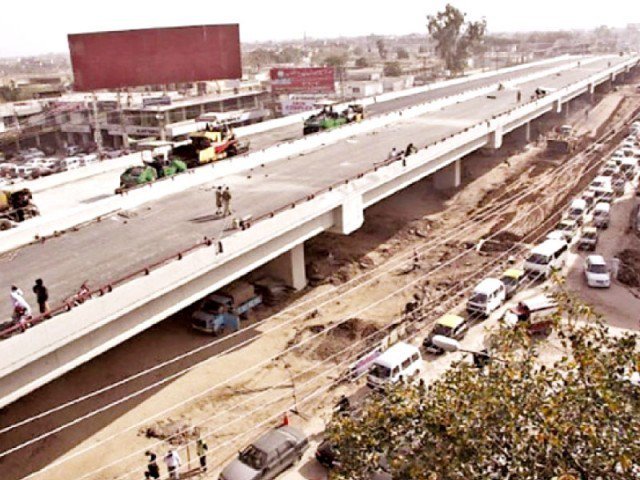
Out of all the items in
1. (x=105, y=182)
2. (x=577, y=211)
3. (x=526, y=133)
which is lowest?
(x=577, y=211)

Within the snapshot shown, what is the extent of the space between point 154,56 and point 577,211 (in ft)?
123

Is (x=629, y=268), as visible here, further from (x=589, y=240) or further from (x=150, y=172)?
(x=150, y=172)

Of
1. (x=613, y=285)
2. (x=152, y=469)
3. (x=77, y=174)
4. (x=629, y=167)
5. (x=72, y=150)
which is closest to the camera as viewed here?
(x=152, y=469)

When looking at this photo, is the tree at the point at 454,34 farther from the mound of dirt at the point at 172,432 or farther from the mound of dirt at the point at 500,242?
the mound of dirt at the point at 172,432

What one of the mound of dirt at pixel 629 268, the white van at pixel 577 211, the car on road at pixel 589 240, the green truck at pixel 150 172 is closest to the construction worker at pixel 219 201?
the green truck at pixel 150 172

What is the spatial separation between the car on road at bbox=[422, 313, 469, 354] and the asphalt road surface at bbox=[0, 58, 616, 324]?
28.6 feet

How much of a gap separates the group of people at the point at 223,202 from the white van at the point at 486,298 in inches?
431

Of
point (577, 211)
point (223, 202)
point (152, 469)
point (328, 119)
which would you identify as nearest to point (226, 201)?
point (223, 202)

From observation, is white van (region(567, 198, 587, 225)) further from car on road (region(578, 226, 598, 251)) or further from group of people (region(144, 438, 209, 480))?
group of people (region(144, 438, 209, 480))

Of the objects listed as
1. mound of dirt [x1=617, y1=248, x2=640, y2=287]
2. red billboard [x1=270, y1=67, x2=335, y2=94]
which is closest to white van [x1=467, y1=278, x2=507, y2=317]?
mound of dirt [x1=617, y1=248, x2=640, y2=287]

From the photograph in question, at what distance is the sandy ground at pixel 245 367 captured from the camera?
19672mm

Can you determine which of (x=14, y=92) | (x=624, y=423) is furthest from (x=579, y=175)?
(x=14, y=92)

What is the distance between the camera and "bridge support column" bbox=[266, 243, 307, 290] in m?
29.9

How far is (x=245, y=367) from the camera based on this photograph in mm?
24125
